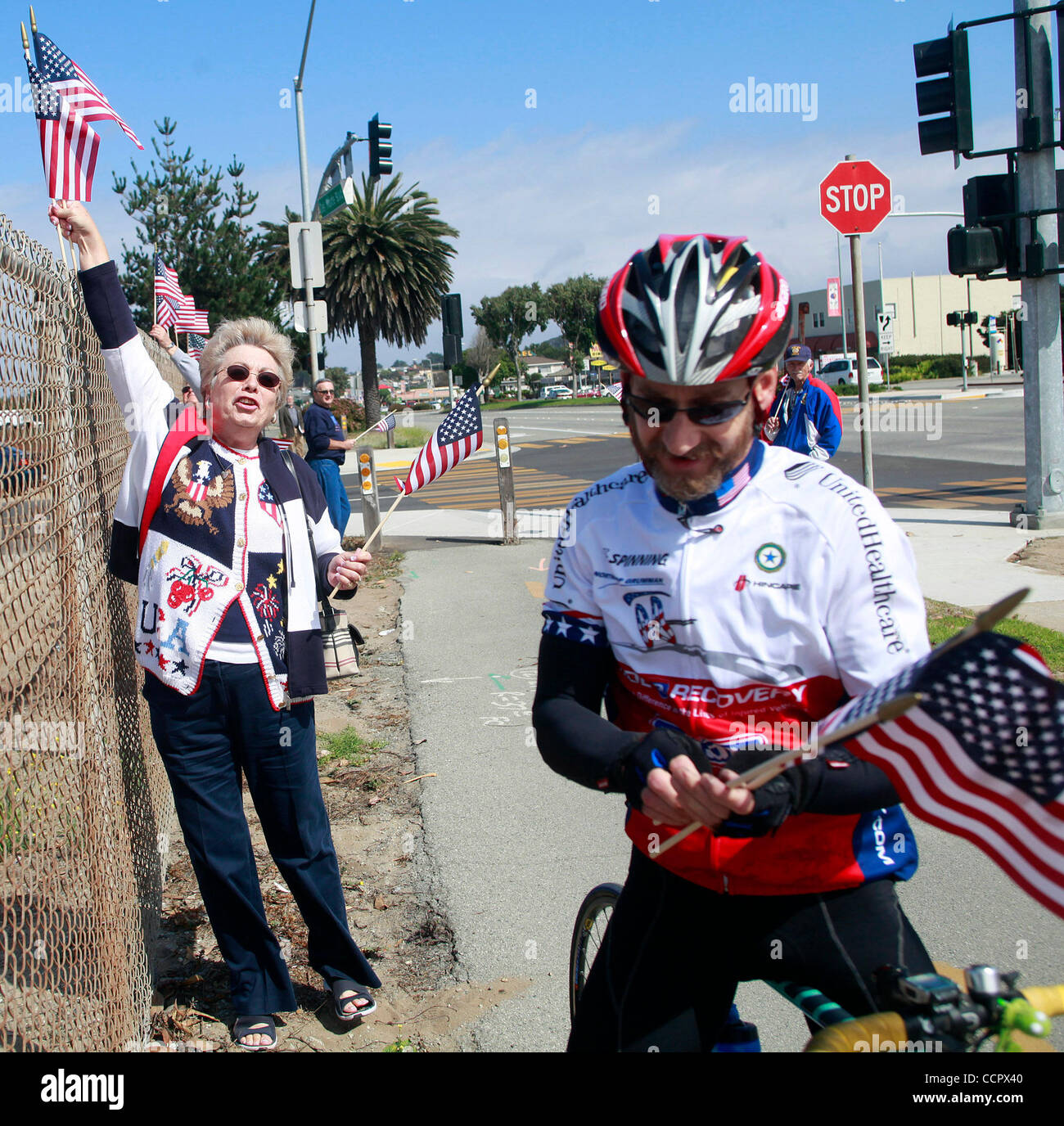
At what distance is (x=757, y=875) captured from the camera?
1.89 m

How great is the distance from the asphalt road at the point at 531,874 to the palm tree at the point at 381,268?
33.9 metres

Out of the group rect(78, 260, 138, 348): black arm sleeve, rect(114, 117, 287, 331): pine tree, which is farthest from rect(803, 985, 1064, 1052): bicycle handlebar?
rect(114, 117, 287, 331): pine tree

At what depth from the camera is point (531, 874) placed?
14.4 ft

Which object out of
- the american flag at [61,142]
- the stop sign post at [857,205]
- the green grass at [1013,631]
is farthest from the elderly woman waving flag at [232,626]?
the stop sign post at [857,205]

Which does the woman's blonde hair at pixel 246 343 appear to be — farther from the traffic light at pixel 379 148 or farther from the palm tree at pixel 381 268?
the palm tree at pixel 381 268

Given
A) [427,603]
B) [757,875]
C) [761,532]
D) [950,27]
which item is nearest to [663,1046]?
[757,875]

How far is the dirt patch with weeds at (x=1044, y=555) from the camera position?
948 cm

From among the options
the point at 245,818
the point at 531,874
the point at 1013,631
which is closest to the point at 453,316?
the point at 1013,631

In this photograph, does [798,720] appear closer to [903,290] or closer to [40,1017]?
[40,1017]

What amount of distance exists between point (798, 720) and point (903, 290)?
Result: 82.9m

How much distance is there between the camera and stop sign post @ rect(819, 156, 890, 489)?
24.7 ft

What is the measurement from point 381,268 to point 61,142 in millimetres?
36764

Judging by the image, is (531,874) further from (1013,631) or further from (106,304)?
(1013,631)

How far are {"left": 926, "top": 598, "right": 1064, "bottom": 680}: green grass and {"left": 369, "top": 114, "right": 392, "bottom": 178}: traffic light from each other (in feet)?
40.5
